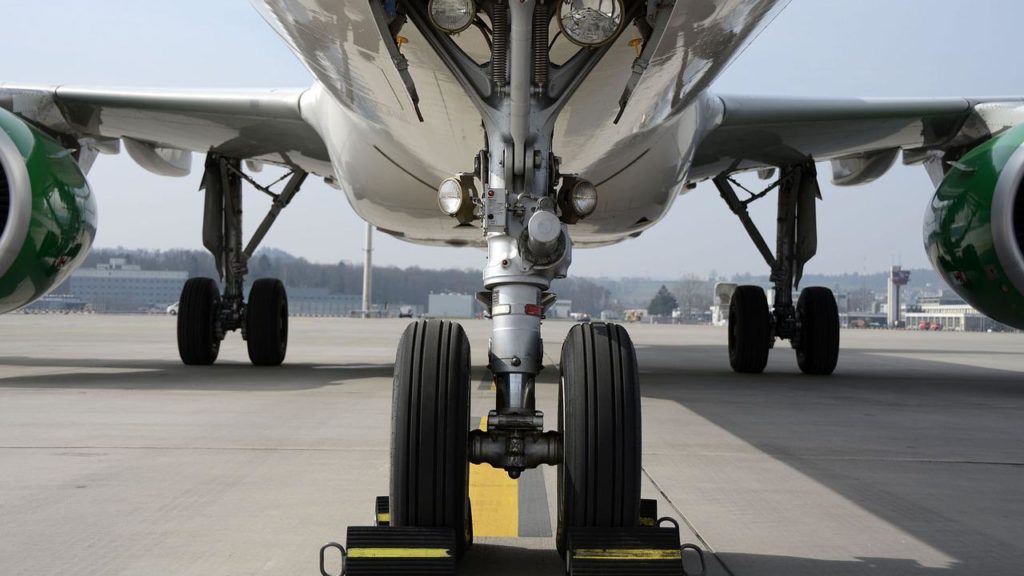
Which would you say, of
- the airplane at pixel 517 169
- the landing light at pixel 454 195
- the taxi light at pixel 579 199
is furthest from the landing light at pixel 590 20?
the landing light at pixel 454 195

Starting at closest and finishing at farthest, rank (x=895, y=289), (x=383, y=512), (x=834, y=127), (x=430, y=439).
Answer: (x=430, y=439) < (x=383, y=512) < (x=834, y=127) < (x=895, y=289)

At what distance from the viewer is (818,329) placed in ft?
32.7

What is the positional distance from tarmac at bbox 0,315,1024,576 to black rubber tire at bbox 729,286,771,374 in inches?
59.1

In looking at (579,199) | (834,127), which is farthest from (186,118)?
(579,199)

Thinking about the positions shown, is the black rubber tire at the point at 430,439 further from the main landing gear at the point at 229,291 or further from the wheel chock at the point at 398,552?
the main landing gear at the point at 229,291

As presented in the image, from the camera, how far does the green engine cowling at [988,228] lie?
764 centimetres

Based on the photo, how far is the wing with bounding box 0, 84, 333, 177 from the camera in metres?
8.62

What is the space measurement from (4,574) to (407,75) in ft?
6.67

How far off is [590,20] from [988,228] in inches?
218

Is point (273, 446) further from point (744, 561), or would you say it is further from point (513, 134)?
point (744, 561)

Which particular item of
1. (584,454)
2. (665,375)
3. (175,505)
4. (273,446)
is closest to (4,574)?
(175,505)

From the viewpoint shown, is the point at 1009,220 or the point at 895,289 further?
the point at 895,289

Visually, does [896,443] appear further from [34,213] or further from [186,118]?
[186,118]

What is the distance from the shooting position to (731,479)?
14.0ft
